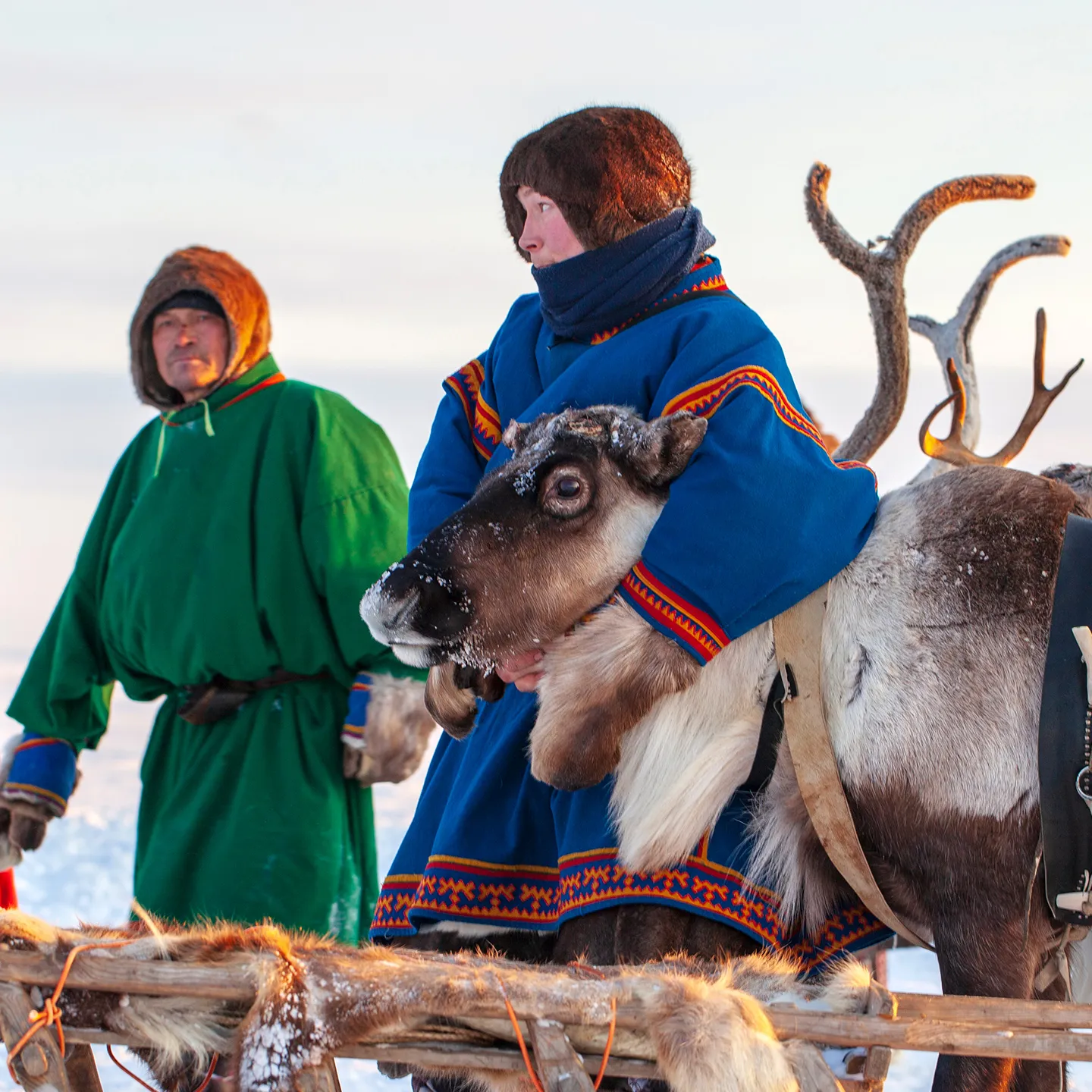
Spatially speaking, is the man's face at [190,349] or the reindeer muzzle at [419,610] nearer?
the reindeer muzzle at [419,610]

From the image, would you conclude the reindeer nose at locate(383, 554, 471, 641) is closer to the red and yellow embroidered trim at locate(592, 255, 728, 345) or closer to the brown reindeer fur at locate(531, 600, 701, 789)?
the brown reindeer fur at locate(531, 600, 701, 789)

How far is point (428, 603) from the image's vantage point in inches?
72.6

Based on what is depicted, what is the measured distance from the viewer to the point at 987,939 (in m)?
1.79

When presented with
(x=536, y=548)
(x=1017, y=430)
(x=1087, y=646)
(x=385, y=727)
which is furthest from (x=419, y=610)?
(x=1017, y=430)

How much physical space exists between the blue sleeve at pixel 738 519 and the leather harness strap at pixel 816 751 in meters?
0.05

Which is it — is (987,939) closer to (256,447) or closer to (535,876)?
(535,876)

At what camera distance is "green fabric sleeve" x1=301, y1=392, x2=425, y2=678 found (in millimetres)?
3270

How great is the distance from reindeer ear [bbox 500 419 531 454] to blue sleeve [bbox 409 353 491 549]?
16 centimetres

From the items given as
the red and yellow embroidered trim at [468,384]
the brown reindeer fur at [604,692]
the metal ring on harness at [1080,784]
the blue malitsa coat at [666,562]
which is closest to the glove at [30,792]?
the blue malitsa coat at [666,562]

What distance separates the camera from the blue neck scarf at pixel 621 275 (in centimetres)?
203

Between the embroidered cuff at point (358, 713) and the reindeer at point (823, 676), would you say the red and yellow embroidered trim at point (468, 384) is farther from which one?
the embroidered cuff at point (358, 713)

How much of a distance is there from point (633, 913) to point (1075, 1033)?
54 centimetres

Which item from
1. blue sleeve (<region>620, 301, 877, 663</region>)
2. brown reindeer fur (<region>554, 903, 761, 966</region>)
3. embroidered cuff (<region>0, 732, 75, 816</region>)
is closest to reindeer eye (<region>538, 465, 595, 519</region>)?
blue sleeve (<region>620, 301, 877, 663</region>)

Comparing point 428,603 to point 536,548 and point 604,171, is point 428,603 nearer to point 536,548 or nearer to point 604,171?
point 536,548
